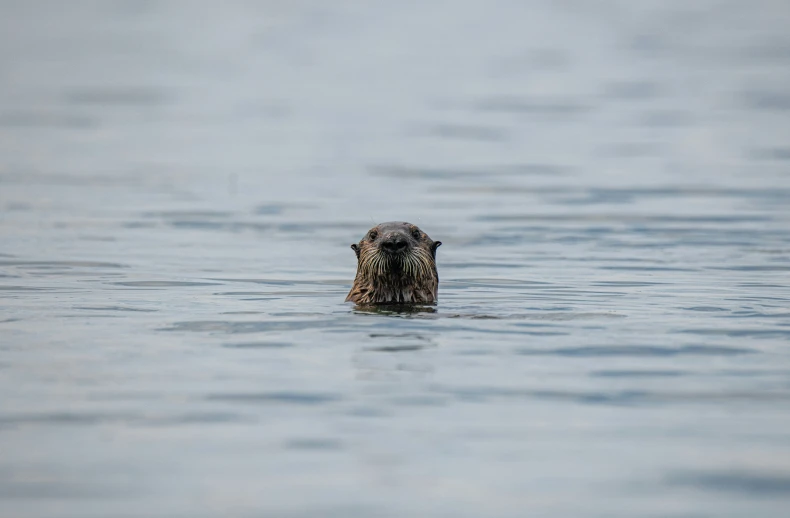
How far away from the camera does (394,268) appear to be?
11633mm

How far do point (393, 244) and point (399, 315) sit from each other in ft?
2.23

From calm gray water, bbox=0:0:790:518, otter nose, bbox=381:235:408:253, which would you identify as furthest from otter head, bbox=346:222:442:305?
calm gray water, bbox=0:0:790:518

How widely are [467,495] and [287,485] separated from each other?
0.82 m

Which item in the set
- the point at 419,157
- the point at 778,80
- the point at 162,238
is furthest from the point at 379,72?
the point at 162,238

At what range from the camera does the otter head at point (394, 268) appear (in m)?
11.5

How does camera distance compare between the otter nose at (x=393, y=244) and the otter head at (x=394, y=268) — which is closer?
the otter nose at (x=393, y=244)

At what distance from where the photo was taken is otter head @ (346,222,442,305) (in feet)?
37.7

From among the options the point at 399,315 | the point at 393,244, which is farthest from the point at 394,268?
the point at 399,315

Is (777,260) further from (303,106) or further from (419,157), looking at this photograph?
(303,106)

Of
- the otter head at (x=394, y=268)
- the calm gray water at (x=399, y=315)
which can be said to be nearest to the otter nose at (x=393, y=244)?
the otter head at (x=394, y=268)

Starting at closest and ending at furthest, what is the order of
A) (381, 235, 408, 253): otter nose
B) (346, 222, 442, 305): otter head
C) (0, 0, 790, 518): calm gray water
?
(0, 0, 790, 518): calm gray water → (381, 235, 408, 253): otter nose → (346, 222, 442, 305): otter head

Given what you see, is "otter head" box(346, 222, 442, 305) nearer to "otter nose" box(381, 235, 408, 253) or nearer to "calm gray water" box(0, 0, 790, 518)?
"otter nose" box(381, 235, 408, 253)

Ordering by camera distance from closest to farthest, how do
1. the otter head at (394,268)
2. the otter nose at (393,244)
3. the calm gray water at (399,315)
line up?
the calm gray water at (399,315), the otter nose at (393,244), the otter head at (394,268)

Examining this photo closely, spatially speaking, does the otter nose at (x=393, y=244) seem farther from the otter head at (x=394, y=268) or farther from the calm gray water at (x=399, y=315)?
the calm gray water at (x=399, y=315)
